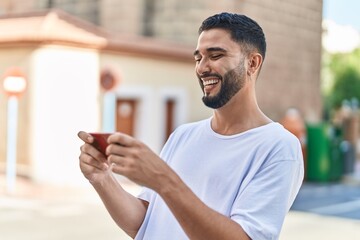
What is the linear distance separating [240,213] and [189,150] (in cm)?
21

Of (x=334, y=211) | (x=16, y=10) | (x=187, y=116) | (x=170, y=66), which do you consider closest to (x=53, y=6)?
(x=16, y=10)

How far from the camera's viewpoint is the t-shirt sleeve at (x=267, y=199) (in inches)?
48.1

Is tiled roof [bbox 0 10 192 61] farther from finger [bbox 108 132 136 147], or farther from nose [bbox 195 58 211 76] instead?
finger [bbox 108 132 136 147]

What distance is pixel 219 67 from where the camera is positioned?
129cm

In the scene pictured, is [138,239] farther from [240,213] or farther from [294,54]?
[294,54]

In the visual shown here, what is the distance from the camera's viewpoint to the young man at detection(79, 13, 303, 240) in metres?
1.19

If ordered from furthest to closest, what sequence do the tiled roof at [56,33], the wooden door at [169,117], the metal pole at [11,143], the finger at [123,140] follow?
the wooden door at [169,117], the tiled roof at [56,33], the metal pole at [11,143], the finger at [123,140]

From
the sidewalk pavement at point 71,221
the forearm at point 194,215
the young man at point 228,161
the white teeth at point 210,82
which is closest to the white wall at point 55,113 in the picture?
the sidewalk pavement at point 71,221

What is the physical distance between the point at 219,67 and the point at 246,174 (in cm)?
20

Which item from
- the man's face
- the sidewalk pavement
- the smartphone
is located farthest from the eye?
the sidewalk pavement

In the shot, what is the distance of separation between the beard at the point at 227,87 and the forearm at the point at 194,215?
0.78 ft

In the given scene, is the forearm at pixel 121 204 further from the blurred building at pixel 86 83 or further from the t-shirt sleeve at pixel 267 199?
the blurred building at pixel 86 83

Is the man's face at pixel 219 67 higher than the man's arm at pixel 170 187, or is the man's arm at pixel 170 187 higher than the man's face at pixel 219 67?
the man's face at pixel 219 67

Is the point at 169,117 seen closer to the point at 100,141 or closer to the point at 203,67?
the point at 203,67
